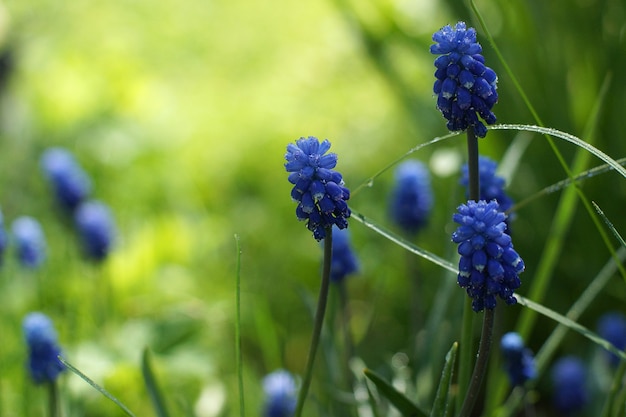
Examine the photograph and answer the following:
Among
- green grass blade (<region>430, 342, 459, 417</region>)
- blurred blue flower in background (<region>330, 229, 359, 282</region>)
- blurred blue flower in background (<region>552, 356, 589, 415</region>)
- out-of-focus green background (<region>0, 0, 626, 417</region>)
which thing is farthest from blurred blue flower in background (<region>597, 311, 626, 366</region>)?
green grass blade (<region>430, 342, 459, 417</region>)

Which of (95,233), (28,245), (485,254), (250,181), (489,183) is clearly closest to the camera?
(485,254)

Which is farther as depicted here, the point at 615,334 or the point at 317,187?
the point at 615,334

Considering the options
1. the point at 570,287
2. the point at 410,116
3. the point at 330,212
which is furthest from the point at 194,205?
the point at 330,212

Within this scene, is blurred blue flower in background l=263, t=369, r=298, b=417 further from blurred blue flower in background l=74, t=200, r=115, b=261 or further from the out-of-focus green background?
blurred blue flower in background l=74, t=200, r=115, b=261

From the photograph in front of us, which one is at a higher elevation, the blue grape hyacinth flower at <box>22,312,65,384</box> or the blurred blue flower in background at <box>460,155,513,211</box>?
the blurred blue flower in background at <box>460,155,513,211</box>

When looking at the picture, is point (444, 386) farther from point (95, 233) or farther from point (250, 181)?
point (250, 181)

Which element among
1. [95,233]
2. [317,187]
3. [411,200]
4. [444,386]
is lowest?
[444,386]

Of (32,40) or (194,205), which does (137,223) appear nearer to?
(194,205)

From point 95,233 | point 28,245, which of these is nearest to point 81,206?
point 95,233
